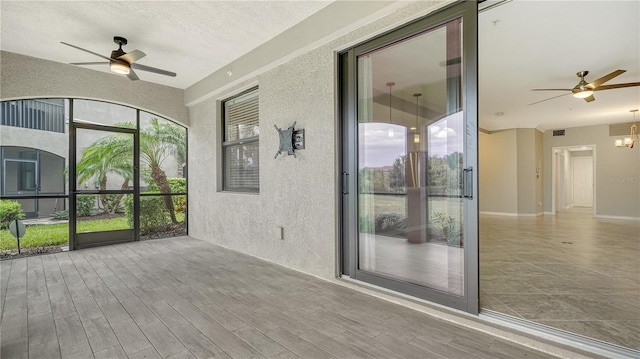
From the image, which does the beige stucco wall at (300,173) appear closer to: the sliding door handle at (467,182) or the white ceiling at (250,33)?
the white ceiling at (250,33)

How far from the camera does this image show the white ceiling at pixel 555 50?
3160 mm

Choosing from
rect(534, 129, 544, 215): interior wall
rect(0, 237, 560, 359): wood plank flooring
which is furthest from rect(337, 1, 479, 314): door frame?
rect(534, 129, 544, 215): interior wall

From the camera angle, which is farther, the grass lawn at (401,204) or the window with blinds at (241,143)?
the window with blinds at (241,143)

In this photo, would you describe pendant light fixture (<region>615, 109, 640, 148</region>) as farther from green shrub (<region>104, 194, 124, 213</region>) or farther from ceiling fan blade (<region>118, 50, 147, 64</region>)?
green shrub (<region>104, 194, 124, 213</region>)

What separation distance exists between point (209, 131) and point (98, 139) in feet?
6.50

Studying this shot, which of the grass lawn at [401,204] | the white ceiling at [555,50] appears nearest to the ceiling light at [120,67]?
the grass lawn at [401,204]

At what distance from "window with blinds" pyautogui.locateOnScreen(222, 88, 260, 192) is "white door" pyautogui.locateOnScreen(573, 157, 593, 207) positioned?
14.0m

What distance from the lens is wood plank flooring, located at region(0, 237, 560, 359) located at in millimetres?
1937

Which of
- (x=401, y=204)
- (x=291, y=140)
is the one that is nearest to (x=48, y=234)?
(x=291, y=140)

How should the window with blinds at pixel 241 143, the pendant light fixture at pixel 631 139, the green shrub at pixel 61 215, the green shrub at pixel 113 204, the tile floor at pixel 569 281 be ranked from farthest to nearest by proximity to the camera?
the pendant light fixture at pixel 631 139, the green shrub at pixel 113 204, the green shrub at pixel 61 215, the window with blinds at pixel 241 143, the tile floor at pixel 569 281

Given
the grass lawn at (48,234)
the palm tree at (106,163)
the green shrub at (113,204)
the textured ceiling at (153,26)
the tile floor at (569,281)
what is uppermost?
the textured ceiling at (153,26)

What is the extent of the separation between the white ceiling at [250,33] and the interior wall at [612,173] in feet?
15.0

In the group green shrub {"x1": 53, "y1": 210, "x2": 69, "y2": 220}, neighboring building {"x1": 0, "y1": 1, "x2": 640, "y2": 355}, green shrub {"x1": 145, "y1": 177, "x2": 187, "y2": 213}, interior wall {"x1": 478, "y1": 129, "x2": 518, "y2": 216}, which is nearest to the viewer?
neighboring building {"x1": 0, "y1": 1, "x2": 640, "y2": 355}

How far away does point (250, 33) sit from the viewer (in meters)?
3.83
